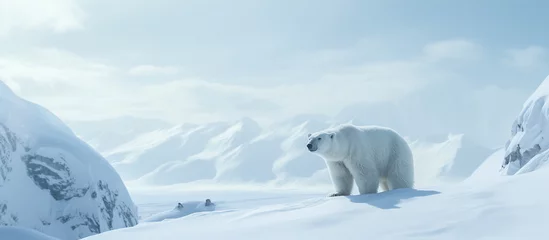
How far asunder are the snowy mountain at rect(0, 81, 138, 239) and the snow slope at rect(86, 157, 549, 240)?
79.1m

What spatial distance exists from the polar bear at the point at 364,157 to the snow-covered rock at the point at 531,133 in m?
35.2

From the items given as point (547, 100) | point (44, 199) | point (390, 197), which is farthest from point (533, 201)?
point (44, 199)

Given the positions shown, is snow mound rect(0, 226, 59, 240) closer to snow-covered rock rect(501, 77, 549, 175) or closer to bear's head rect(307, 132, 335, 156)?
bear's head rect(307, 132, 335, 156)

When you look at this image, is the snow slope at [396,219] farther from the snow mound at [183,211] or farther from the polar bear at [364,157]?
the snow mound at [183,211]

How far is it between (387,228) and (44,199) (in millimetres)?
90506

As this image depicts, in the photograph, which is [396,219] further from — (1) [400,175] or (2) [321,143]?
(1) [400,175]

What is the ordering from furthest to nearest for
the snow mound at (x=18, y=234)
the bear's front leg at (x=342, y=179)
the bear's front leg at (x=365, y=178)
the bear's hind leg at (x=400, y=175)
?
the snow mound at (x=18, y=234) < the bear's front leg at (x=342, y=179) < the bear's hind leg at (x=400, y=175) < the bear's front leg at (x=365, y=178)

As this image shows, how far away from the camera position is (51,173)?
283ft

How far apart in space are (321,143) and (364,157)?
110cm

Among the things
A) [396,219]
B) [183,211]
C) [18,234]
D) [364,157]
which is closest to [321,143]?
[364,157]

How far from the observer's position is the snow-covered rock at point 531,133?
1698 inches

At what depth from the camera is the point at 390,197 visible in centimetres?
879

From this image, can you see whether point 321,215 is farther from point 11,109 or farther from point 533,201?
point 11,109

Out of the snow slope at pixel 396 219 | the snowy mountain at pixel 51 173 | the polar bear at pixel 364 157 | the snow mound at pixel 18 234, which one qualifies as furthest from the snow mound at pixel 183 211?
the snow slope at pixel 396 219
